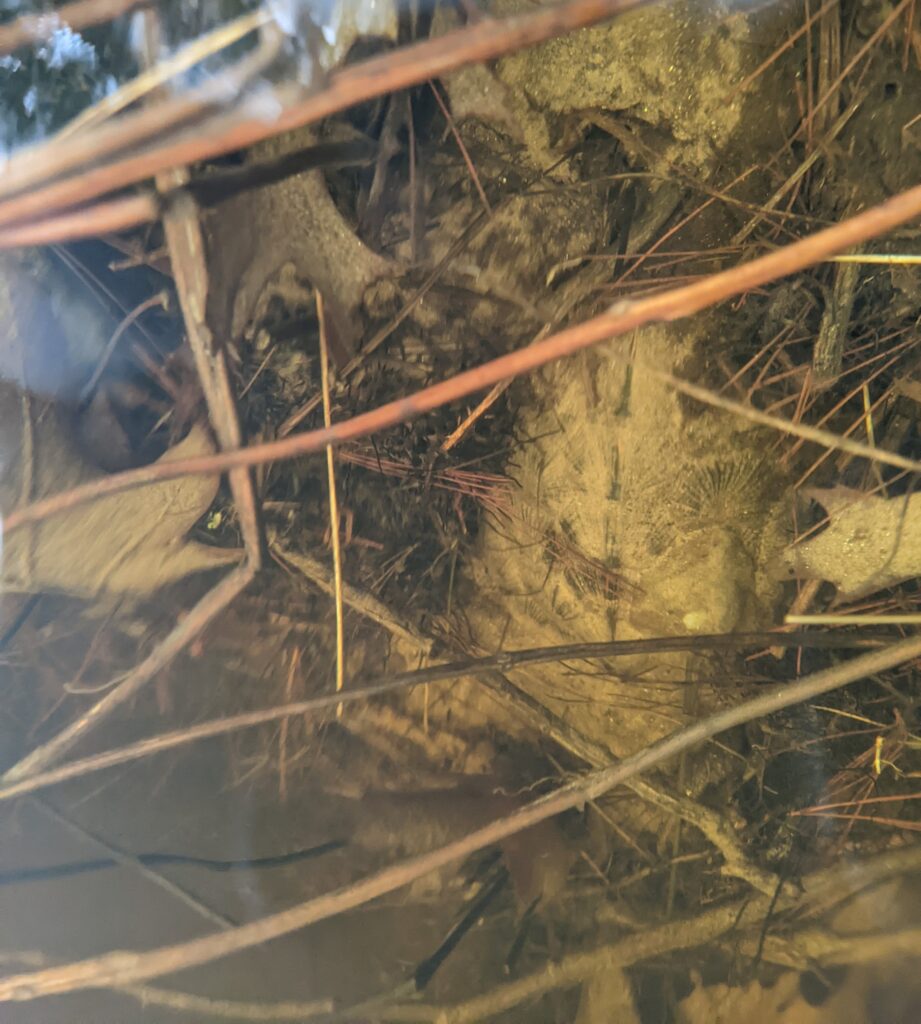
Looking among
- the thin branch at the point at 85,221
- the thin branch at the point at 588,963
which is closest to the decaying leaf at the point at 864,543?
the thin branch at the point at 588,963

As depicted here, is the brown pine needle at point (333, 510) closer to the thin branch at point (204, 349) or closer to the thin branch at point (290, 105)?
the thin branch at point (204, 349)

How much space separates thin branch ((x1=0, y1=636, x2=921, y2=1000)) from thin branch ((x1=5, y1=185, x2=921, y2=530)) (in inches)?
12.5

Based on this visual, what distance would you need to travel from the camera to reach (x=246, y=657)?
3.42 feet

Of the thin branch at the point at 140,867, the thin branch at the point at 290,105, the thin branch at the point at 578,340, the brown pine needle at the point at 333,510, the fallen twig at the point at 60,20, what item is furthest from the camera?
the thin branch at the point at 140,867

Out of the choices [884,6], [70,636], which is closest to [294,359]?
[70,636]

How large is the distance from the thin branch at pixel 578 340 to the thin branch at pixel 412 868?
32cm

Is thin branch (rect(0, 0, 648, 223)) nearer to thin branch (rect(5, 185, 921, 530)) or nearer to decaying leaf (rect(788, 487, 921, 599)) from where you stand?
thin branch (rect(5, 185, 921, 530))

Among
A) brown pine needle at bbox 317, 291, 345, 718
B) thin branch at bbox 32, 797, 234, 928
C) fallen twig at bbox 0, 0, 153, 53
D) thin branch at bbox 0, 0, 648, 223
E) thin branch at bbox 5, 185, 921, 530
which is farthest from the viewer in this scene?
thin branch at bbox 32, 797, 234, 928

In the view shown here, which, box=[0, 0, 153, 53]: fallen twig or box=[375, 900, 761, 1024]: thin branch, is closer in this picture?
box=[0, 0, 153, 53]: fallen twig

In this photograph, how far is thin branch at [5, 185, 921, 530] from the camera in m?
0.47

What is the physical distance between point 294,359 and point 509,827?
71 centimetres

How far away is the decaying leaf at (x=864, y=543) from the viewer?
92cm

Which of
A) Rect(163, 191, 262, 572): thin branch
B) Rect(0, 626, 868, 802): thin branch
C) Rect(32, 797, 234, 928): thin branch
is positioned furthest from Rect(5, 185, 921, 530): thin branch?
Rect(32, 797, 234, 928): thin branch

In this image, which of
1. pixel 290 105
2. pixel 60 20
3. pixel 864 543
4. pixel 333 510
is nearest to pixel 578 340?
pixel 290 105
